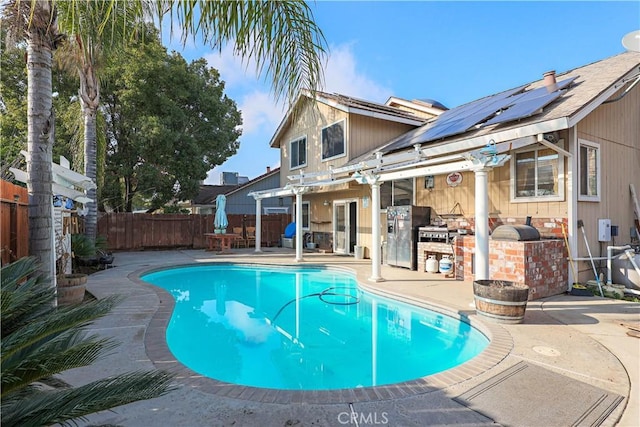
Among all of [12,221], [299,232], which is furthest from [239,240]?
[12,221]

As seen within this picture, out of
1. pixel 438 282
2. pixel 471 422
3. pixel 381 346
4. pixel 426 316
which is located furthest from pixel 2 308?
pixel 438 282

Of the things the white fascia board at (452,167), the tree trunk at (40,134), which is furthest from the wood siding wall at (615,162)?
the tree trunk at (40,134)

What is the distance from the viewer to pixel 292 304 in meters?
7.62

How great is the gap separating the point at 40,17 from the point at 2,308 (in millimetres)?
4780

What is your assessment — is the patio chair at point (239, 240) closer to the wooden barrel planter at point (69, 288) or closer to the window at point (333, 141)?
the window at point (333, 141)

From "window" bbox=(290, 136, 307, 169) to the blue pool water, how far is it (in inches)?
304

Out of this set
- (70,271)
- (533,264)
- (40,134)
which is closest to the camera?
(40,134)

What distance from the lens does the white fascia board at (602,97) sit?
6.63 metres

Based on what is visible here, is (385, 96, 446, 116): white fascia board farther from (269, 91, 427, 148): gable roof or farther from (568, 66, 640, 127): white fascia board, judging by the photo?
(568, 66, 640, 127): white fascia board

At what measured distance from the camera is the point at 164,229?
54.5ft

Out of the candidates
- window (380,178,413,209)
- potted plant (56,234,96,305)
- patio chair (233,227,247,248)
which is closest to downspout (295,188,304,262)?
window (380,178,413,209)

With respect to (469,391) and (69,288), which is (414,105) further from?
(469,391)

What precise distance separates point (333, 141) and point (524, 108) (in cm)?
707

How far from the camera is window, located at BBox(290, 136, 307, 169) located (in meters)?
15.5
